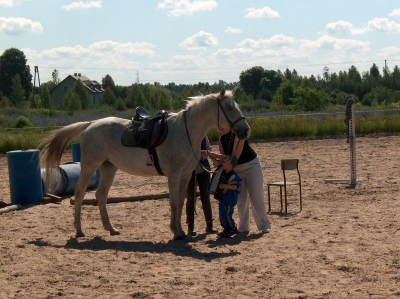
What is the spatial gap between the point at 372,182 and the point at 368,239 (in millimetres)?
5322

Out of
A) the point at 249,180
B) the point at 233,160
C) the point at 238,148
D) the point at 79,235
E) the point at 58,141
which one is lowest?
the point at 79,235

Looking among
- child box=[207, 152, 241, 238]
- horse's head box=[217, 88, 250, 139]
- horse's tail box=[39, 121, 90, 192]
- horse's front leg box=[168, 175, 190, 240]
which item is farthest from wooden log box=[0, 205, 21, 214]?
horse's head box=[217, 88, 250, 139]

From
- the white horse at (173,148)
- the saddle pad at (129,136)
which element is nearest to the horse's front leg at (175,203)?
the white horse at (173,148)

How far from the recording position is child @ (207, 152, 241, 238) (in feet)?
26.3

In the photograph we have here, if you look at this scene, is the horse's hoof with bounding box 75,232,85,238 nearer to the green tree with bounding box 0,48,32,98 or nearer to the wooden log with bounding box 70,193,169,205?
the wooden log with bounding box 70,193,169,205

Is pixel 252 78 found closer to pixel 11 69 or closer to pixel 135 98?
pixel 135 98

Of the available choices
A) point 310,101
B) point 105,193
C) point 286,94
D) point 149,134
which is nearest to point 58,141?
point 105,193

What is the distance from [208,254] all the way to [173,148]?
5.15 feet

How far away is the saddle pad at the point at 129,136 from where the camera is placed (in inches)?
318

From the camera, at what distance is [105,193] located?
8656 mm

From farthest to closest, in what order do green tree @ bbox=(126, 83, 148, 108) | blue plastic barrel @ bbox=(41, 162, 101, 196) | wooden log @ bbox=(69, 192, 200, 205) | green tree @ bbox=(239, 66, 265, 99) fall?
1. green tree @ bbox=(239, 66, 265, 99)
2. green tree @ bbox=(126, 83, 148, 108)
3. blue plastic barrel @ bbox=(41, 162, 101, 196)
4. wooden log @ bbox=(69, 192, 200, 205)

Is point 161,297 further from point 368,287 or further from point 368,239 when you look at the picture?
point 368,239

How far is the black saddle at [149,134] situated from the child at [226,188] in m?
0.69

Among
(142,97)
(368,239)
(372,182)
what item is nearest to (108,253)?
(368,239)
